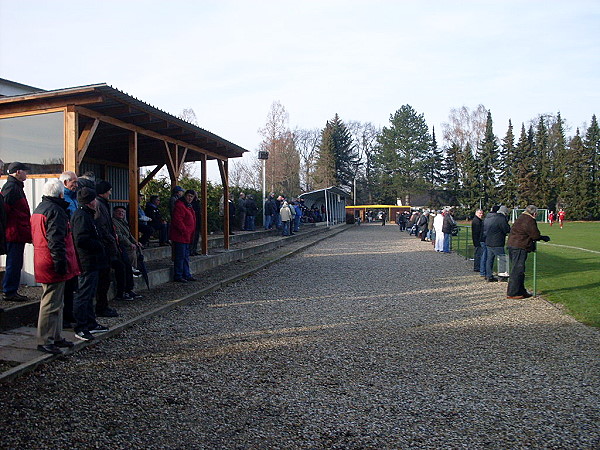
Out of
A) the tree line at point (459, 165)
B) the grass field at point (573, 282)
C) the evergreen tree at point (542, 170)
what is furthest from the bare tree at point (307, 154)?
the grass field at point (573, 282)

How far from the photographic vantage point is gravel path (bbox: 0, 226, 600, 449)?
11.7 ft

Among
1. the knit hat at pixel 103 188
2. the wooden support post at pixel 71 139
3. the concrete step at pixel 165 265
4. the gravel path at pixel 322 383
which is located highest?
the wooden support post at pixel 71 139

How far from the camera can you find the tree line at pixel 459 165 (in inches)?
2516

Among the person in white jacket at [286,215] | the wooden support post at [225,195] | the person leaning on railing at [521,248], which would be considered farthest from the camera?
the person in white jacket at [286,215]

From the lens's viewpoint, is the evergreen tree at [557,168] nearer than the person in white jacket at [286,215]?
No

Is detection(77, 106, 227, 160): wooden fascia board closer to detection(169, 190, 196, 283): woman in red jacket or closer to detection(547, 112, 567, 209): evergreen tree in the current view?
detection(169, 190, 196, 283): woman in red jacket

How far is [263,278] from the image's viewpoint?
11.8 meters

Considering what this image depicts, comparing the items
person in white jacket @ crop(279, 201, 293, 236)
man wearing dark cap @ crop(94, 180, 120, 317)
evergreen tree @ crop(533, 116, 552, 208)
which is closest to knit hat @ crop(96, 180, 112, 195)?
man wearing dark cap @ crop(94, 180, 120, 317)

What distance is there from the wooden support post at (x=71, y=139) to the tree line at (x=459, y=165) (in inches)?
1829

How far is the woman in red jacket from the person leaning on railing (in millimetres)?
Answer: 5910

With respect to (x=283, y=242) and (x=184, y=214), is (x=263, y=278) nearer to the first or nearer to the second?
(x=184, y=214)

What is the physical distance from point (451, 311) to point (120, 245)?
16.7 feet

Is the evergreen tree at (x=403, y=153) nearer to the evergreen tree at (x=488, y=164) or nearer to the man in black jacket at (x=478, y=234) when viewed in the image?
the evergreen tree at (x=488, y=164)


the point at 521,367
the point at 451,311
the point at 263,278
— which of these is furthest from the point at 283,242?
the point at 521,367
